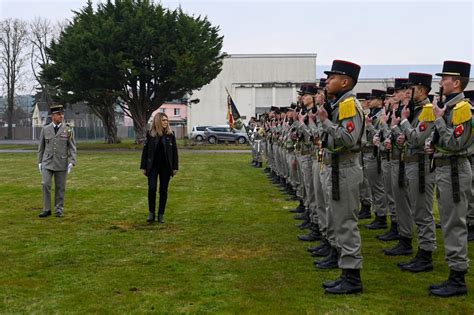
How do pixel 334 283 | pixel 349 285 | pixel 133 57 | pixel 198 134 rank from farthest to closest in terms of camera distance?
pixel 198 134
pixel 133 57
pixel 334 283
pixel 349 285

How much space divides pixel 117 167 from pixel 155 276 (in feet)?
59.0

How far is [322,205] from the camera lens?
7.64 metres

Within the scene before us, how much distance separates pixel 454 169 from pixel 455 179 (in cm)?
11

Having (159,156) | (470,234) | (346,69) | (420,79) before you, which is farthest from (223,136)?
(346,69)

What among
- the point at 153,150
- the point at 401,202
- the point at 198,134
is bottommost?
the point at 401,202

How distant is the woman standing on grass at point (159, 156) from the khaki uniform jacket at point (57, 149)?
1779 millimetres

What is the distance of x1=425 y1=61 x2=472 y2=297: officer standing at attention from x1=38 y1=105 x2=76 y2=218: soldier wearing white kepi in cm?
745

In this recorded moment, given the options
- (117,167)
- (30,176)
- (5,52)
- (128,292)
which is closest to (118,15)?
(117,167)

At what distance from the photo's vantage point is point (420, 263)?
6.98 m

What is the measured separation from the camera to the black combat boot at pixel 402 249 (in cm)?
780

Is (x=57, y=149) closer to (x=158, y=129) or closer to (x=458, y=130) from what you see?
(x=158, y=129)

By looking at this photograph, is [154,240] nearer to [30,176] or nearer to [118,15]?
[30,176]

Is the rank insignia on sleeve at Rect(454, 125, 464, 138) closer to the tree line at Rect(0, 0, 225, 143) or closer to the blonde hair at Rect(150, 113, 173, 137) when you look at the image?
the blonde hair at Rect(150, 113, 173, 137)

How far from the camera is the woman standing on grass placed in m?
10.4
